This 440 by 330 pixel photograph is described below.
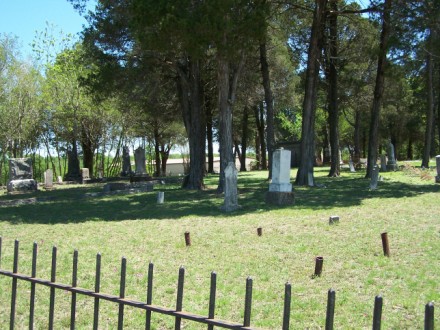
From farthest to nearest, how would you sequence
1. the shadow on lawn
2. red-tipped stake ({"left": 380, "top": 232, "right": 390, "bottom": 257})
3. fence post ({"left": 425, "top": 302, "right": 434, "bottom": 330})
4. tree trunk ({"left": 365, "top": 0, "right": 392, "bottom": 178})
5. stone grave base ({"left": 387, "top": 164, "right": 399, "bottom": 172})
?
stone grave base ({"left": 387, "top": 164, "right": 399, "bottom": 172}) → tree trunk ({"left": 365, "top": 0, "right": 392, "bottom": 178}) → the shadow on lawn → red-tipped stake ({"left": 380, "top": 232, "right": 390, "bottom": 257}) → fence post ({"left": 425, "top": 302, "right": 434, "bottom": 330})

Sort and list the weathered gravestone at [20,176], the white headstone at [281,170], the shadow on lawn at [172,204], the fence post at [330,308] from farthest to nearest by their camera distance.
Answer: the weathered gravestone at [20,176] < the white headstone at [281,170] < the shadow on lawn at [172,204] < the fence post at [330,308]

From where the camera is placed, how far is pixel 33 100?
31.8m

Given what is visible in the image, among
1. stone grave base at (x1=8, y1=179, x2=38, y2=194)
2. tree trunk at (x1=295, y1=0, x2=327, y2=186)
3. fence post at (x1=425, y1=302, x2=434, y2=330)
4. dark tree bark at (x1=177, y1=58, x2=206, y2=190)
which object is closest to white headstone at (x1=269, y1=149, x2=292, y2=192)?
tree trunk at (x1=295, y1=0, x2=327, y2=186)

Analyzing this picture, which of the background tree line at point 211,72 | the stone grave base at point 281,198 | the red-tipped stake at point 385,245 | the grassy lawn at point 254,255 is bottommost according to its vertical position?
the grassy lawn at point 254,255

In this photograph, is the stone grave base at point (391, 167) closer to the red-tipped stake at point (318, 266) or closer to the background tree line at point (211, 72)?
the background tree line at point (211, 72)

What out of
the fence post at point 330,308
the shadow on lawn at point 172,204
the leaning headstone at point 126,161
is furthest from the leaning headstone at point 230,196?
the leaning headstone at point 126,161

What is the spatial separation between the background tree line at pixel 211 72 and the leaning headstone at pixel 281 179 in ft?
9.75

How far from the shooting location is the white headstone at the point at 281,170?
1385 centimetres

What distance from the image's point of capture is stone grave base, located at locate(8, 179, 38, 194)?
22484 mm

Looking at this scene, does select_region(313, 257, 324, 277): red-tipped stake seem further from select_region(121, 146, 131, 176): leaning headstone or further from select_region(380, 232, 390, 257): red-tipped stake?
select_region(121, 146, 131, 176): leaning headstone

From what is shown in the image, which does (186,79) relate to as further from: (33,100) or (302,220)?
(33,100)

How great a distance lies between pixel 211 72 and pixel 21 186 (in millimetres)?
11222

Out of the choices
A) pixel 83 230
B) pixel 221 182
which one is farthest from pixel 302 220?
pixel 221 182

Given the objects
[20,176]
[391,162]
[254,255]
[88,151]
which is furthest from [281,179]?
[88,151]
